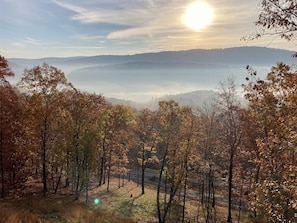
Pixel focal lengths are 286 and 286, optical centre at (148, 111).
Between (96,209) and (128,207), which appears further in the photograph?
(128,207)

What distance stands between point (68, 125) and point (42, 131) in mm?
2779

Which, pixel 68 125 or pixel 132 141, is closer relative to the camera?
pixel 68 125

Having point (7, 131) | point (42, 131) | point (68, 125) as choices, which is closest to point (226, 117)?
point (68, 125)

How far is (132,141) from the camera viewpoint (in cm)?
4753

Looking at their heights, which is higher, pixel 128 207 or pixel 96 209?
pixel 96 209

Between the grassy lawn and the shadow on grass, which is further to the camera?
the shadow on grass

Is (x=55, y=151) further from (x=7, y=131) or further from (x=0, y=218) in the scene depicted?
(x=0, y=218)

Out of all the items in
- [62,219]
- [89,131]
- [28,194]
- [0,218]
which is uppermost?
[89,131]

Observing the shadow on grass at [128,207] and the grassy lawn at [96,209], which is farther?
the shadow on grass at [128,207]

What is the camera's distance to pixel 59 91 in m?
27.7

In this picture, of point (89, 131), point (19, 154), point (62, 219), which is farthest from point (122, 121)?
point (62, 219)

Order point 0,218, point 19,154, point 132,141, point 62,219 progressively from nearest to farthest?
1. point 0,218
2. point 62,219
3. point 19,154
4. point 132,141

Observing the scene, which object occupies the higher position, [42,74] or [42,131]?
[42,74]

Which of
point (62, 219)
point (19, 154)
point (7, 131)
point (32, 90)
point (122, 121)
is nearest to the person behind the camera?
point (62, 219)
